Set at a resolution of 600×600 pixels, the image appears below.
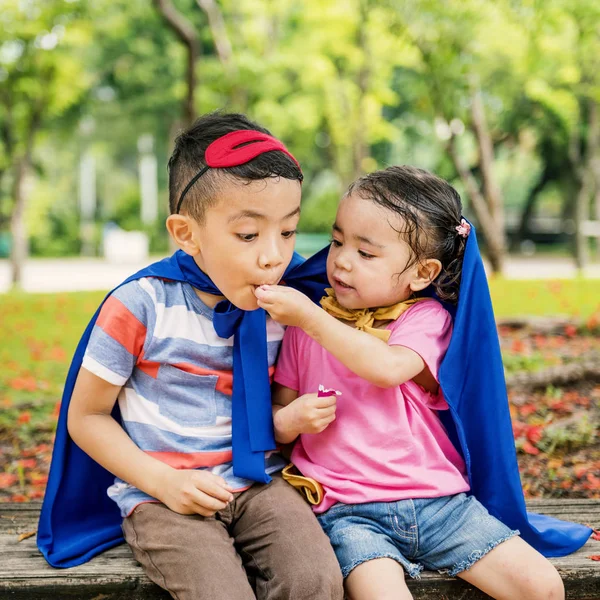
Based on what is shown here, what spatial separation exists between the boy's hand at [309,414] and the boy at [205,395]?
0.09 meters

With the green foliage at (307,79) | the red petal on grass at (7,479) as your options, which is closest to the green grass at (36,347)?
the red petal on grass at (7,479)

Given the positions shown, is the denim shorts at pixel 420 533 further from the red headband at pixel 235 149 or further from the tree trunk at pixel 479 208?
the tree trunk at pixel 479 208

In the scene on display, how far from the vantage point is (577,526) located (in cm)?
243

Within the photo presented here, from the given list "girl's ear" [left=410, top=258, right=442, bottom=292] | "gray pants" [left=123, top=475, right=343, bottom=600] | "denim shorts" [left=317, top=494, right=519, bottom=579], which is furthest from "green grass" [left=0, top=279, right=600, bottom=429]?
"girl's ear" [left=410, top=258, right=442, bottom=292]

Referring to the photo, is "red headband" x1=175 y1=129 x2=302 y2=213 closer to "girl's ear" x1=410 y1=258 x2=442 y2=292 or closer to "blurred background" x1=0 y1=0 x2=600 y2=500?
"blurred background" x1=0 y1=0 x2=600 y2=500

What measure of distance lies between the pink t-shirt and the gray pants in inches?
5.8

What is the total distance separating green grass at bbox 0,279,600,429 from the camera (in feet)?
20.1

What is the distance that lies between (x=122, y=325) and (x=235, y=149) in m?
0.60

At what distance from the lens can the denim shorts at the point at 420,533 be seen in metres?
2.14

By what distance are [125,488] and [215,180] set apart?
962 millimetres

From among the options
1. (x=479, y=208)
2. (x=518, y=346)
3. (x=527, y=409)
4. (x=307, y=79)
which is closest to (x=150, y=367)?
(x=527, y=409)

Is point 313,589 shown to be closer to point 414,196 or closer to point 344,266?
point 344,266

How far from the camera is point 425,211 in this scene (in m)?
2.29

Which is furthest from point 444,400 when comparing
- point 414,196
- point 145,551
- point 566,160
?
point 566,160
